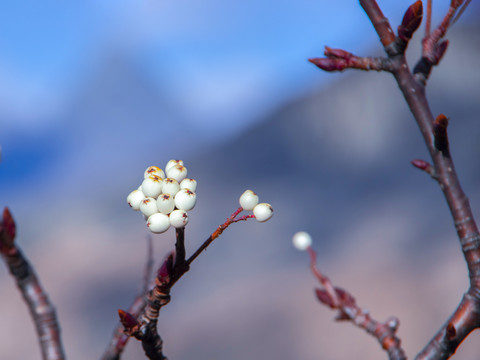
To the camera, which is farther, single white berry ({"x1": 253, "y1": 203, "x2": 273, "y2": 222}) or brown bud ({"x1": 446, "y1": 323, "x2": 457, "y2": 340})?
brown bud ({"x1": 446, "y1": 323, "x2": 457, "y2": 340})

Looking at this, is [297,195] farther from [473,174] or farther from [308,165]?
[473,174]

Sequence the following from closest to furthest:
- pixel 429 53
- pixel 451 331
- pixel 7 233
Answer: pixel 7 233
pixel 451 331
pixel 429 53

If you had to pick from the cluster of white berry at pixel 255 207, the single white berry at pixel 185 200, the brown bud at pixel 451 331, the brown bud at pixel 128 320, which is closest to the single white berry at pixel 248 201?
the cluster of white berry at pixel 255 207

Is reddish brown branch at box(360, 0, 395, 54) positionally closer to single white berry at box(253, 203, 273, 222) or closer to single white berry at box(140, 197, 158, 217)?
single white berry at box(253, 203, 273, 222)

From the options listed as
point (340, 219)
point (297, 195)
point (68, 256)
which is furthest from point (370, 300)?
point (68, 256)

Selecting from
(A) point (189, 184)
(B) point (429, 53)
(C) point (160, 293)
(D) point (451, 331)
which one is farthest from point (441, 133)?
(C) point (160, 293)

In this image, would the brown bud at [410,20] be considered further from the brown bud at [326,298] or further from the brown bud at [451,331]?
the brown bud at [326,298]

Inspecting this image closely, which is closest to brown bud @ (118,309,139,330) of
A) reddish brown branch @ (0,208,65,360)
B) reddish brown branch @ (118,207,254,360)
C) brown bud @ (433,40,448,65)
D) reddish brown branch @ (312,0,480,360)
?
reddish brown branch @ (118,207,254,360)

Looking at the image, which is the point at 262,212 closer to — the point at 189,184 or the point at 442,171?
the point at 189,184
